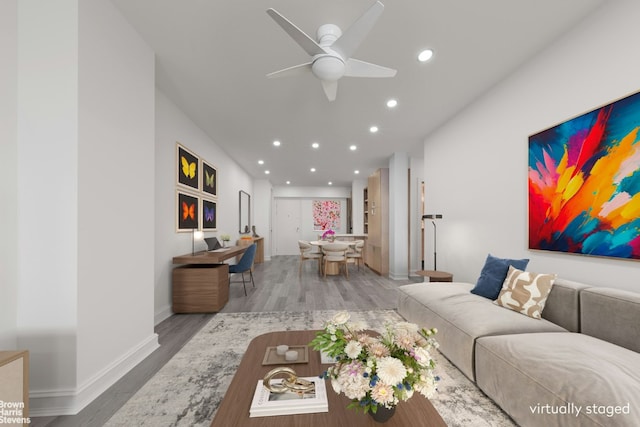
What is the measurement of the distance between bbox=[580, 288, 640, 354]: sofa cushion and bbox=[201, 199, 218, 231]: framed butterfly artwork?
4.64m

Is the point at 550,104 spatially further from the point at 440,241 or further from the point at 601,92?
the point at 440,241

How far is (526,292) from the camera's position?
2059mm

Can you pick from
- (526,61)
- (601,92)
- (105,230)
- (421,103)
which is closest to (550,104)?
(601,92)

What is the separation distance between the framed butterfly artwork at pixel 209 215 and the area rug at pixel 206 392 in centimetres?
214

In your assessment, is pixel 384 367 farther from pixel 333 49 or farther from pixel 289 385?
pixel 333 49

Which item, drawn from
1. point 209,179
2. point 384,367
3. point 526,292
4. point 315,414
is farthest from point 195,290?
point 526,292

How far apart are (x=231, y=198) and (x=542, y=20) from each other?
574cm

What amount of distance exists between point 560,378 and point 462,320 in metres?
0.77

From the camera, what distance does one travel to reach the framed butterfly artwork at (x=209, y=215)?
439 centimetres

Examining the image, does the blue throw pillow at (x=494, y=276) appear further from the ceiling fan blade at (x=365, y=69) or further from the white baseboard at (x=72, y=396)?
the white baseboard at (x=72, y=396)

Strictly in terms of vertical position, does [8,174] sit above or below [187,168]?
below

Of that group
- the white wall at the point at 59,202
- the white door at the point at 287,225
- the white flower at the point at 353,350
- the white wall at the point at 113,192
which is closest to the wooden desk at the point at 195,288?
the white wall at the point at 113,192

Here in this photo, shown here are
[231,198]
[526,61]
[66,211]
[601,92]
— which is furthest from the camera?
[231,198]

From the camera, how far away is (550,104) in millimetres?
2303
